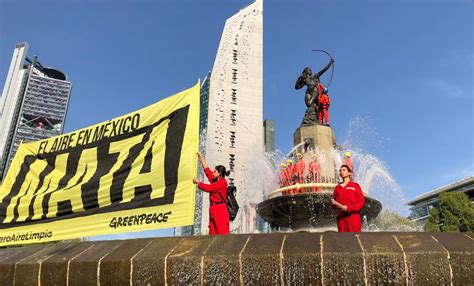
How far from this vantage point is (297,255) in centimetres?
384

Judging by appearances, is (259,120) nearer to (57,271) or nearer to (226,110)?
(226,110)

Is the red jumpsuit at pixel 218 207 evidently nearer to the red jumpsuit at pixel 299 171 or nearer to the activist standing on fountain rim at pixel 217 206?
the activist standing on fountain rim at pixel 217 206

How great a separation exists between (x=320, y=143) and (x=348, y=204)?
7.68 m

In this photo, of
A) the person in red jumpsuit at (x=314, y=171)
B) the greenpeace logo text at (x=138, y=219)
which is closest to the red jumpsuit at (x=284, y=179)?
the person in red jumpsuit at (x=314, y=171)

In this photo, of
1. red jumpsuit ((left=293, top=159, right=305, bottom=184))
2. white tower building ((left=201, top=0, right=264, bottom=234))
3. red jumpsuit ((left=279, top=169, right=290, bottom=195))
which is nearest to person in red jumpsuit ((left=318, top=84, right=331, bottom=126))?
→ red jumpsuit ((left=293, top=159, right=305, bottom=184))

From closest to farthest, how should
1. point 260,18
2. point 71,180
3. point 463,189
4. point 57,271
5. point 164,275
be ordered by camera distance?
point 164,275 < point 57,271 < point 71,180 < point 463,189 < point 260,18

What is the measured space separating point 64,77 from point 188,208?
576 ft

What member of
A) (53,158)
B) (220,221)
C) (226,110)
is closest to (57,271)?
(220,221)

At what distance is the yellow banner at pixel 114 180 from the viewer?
17.7 ft

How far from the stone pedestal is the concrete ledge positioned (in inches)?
313

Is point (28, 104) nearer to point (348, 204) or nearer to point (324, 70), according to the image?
point (324, 70)

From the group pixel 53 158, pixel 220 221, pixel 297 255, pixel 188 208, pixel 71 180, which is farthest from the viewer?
pixel 53 158

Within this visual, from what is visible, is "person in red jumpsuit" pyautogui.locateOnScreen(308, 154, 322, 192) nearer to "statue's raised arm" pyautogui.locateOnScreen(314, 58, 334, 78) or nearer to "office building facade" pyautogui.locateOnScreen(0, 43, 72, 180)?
"statue's raised arm" pyautogui.locateOnScreen(314, 58, 334, 78)

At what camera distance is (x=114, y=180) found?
6.04 metres
